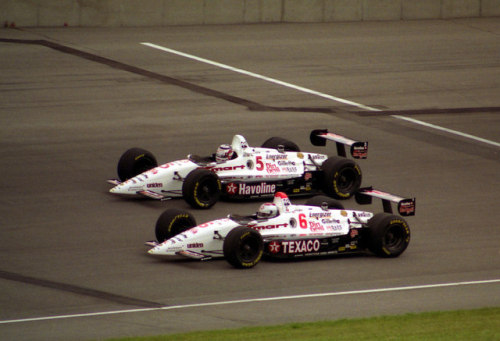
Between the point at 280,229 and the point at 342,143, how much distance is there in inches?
247

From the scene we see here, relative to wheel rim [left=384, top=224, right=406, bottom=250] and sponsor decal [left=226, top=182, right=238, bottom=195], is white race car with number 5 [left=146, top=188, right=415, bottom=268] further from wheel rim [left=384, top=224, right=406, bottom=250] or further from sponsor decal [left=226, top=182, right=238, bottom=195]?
sponsor decal [left=226, top=182, right=238, bottom=195]

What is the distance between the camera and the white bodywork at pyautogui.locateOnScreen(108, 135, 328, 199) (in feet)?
80.7

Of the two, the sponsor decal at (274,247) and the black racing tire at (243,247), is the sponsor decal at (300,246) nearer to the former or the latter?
the sponsor decal at (274,247)

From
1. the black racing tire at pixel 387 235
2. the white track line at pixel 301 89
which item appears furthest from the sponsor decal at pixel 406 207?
the white track line at pixel 301 89

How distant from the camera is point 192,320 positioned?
54.8ft

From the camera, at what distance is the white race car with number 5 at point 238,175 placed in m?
24.2

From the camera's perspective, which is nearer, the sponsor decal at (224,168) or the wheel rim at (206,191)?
the wheel rim at (206,191)

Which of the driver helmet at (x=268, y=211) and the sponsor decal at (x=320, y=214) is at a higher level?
the driver helmet at (x=268, y=211)

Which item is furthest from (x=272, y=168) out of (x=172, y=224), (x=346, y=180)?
(x=172, y=224)

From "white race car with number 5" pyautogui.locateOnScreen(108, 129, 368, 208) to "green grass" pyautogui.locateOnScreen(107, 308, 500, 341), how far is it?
27.1ft

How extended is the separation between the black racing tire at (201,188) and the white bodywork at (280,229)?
3090 millimetres

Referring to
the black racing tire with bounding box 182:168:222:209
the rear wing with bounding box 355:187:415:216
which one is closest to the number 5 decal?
the black racing tire with bounding box 182:168:222:209

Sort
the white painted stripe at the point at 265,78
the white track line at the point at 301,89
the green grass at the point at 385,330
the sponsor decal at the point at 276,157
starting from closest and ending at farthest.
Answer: the green grass at the point at 385,330 < the sponsor decal at the point at 276,157 < the white track line at the point at 301,89 < the white painted stripe at the point at 265,78

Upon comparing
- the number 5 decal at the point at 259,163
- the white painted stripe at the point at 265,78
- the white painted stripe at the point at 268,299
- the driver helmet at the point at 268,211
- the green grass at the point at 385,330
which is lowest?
the white painted stripe at the point at 268,299
